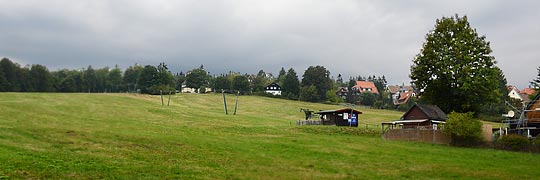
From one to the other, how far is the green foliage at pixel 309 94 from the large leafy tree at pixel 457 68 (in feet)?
278

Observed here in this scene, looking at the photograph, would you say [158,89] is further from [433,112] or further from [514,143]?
[514,143]

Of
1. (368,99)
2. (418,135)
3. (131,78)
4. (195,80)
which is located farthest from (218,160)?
(131,78)

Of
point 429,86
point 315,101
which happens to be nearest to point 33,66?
point 315,101

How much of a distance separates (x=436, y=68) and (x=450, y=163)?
28547mm

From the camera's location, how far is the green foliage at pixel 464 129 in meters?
40.4

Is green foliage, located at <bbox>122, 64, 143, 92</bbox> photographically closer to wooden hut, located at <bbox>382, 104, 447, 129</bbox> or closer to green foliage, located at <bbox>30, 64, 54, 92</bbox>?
green foliage, located at <bbox>30, 64, 54, 92</bbox>

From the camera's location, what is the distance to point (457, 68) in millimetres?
52781

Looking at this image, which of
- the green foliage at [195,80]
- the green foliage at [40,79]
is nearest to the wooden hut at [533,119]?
the green foliage at [40,79]

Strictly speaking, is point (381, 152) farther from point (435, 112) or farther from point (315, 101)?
point (315, 101)

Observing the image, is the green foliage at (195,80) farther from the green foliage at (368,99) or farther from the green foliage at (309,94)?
the green foliage at (368,99)

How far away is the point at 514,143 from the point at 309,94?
104 meters

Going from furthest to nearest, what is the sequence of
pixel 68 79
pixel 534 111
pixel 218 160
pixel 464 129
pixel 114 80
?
pixel 114 80 < pixel 68 79 < pixel 534 111 < pixel 464 129 < pixel 218 160

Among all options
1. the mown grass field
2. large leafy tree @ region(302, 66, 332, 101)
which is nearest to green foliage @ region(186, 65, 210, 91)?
large leafy tree @ region(302, 66, 332, 101)

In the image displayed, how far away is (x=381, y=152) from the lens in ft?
107
